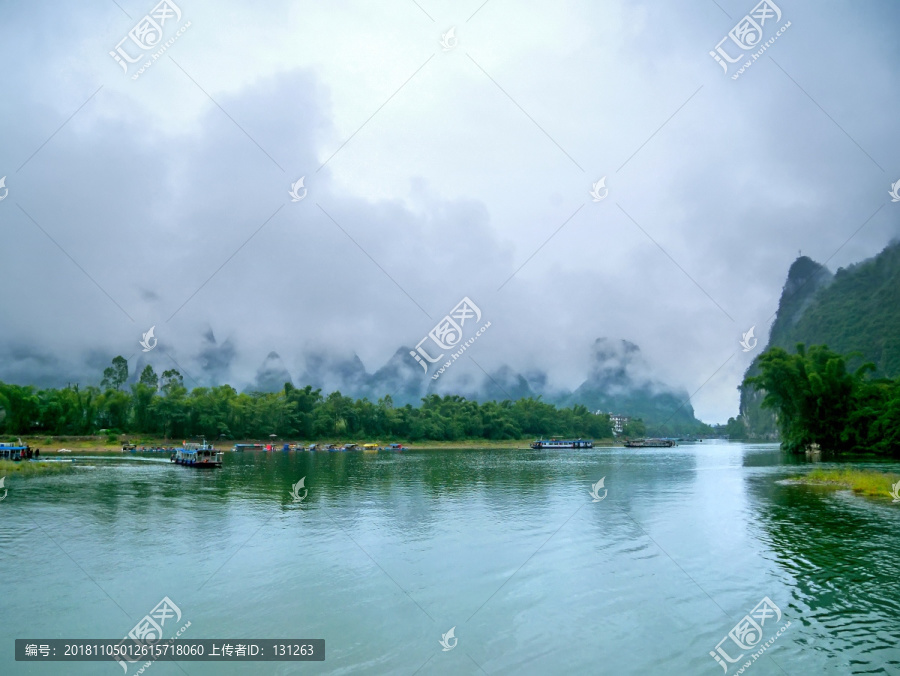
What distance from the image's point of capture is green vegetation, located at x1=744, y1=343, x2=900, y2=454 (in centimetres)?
5847

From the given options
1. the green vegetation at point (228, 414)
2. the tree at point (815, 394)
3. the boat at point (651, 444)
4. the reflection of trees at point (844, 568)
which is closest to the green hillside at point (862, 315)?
the boat at point (651, 444)

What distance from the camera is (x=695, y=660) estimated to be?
1095cm

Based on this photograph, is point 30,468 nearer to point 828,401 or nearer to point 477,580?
point 477,580

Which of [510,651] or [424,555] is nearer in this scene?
[510,651]

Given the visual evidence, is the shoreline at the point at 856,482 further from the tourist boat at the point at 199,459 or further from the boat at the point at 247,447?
the boat at the point at 247,447

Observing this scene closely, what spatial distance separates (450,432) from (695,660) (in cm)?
11734

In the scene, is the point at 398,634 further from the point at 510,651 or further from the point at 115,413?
the point at 115,413

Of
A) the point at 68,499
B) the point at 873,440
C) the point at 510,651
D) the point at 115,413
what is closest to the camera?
the point at 510,651

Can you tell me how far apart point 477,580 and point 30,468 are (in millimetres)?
48023

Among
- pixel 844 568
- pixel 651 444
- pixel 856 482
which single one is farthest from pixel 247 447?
pixel 844 568

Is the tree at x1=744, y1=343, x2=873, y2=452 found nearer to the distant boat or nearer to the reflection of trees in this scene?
the reflection of trees

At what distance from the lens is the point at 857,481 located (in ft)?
110

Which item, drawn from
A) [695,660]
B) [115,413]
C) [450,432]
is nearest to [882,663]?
[695,660]

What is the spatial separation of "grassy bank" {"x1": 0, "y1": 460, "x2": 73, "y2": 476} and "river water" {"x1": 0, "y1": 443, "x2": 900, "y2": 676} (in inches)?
700
